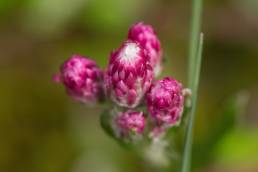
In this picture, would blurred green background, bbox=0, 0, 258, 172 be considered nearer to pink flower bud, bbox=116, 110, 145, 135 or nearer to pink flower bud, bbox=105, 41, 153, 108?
pink flower bud, bbox=116, 110, 145, 135

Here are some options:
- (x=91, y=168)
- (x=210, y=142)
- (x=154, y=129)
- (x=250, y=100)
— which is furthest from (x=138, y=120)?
(x=250, y=100)

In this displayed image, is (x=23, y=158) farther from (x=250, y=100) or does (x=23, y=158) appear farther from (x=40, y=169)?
(x=250, y=100)

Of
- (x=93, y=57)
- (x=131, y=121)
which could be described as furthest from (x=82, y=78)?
(x=93, y=57)

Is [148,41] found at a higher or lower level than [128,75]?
higher

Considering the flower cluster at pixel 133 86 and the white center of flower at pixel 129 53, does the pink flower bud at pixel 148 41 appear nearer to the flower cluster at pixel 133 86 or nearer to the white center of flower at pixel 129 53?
the flower cluster at pixel 133 86

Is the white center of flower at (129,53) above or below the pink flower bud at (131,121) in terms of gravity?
above

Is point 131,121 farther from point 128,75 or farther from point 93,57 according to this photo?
point 93,57

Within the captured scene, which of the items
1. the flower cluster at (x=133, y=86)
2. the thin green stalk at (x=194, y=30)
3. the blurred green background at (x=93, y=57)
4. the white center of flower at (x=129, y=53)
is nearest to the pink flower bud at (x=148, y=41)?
the flower cluster at (x=133, y=86)
